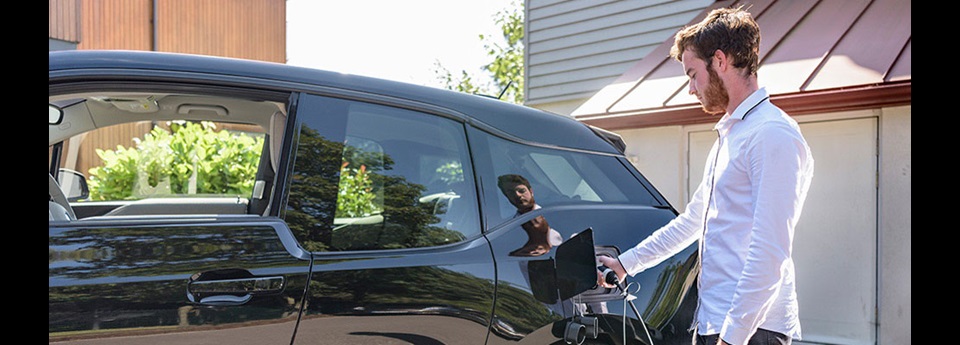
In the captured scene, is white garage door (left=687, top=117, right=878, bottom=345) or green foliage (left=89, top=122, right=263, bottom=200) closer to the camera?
white garage door (left=687, top=117, right=878, bottom=345)

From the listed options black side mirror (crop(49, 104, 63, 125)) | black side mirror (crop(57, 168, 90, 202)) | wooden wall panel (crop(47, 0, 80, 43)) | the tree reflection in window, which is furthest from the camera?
wooden wall panel (crop(47, 0, 80, 43))

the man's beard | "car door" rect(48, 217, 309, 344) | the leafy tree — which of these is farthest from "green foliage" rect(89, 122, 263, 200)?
the leafy tree

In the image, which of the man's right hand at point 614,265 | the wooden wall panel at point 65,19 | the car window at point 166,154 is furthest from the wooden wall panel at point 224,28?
the man's right hand at point 614,265

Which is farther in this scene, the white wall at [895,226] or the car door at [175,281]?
the white wall at [895,226]

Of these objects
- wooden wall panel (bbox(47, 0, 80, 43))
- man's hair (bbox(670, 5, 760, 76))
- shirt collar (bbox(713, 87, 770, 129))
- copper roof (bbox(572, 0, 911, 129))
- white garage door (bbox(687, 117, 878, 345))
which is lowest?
white garage door (bbox(687, 117, 878, 345))

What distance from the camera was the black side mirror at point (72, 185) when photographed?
13.3 ft

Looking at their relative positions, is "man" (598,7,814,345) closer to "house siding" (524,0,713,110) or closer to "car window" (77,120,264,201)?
"car window" (77,120,264,201)

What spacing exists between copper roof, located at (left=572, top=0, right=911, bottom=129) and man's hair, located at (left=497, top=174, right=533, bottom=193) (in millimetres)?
4505

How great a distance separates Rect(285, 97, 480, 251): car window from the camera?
221 cm

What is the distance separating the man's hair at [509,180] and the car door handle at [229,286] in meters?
0.80

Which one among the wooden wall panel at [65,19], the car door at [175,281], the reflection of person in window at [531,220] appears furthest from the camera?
the wooden wall panel at [65,19]

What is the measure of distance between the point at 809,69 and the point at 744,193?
4948 mm

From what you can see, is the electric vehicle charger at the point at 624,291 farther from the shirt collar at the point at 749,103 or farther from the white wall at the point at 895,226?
the white wall at the point at 895,226
